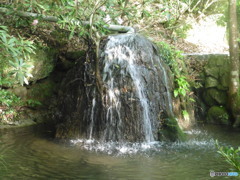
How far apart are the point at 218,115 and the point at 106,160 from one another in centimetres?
527

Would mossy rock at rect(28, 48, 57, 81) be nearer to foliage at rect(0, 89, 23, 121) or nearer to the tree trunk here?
foliage at rect(0, 89, 23, 121)

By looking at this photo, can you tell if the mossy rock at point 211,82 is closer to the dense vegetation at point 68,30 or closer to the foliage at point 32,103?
the dense vegetation at point 68,30

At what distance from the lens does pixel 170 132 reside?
6.31 m

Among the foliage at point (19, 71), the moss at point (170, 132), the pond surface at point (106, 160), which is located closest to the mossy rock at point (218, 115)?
the pond surface at point (106, 160)

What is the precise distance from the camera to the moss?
6.22 metres

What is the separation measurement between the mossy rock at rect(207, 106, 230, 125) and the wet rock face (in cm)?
251

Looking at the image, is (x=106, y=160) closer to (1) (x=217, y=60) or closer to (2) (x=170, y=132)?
(2) (x=170, y=132)

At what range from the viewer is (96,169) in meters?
4.25

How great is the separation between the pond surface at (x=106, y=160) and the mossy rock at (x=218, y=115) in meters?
2.30

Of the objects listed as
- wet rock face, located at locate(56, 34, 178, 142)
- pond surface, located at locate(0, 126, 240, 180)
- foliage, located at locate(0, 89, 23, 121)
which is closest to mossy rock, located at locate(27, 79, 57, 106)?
foliage, located at locate(0, 89, 23, 121)

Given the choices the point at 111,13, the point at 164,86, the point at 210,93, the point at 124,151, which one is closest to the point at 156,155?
the point at 124,151

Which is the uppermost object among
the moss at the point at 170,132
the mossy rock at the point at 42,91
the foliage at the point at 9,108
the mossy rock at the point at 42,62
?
the mossy rock at the point at 42,62

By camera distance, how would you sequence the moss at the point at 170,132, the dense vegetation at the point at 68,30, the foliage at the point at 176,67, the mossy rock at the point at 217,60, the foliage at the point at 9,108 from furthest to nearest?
the mossy rock at the point at 217,60
the foliage at the point at 176,67
the foliage at the point at 9,108
the moss at the point at 170,132
the dense vegetation at the point at 68,30

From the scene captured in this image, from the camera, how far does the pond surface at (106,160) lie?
4.04 metres
